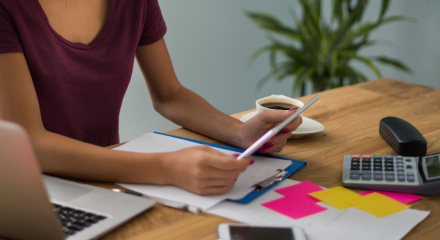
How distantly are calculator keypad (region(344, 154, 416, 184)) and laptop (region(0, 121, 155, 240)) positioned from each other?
0.37 metres

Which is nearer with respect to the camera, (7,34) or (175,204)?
(175,204)

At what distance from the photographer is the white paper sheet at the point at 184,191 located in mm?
628

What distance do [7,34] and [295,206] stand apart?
0.64 metres

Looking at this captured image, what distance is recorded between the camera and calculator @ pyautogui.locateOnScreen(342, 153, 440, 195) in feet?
2.15

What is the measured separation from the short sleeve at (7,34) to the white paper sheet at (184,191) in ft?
0.94

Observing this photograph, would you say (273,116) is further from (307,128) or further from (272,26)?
(272,26)

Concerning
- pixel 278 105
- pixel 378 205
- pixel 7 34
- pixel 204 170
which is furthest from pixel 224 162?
pixel 7 34

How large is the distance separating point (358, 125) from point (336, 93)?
0.30 metres

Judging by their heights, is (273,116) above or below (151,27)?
below

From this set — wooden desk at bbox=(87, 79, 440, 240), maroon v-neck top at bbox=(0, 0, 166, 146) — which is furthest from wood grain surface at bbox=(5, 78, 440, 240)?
maroon v-neck top at bbox=(0, 0, 166, 146)

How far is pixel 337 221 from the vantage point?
1.89ft

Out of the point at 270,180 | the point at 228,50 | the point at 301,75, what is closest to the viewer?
the point at 270,180

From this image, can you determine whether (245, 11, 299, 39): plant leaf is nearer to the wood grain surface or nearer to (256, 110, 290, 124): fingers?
the wood grain surface

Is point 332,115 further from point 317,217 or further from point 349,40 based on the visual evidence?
point 349,40
